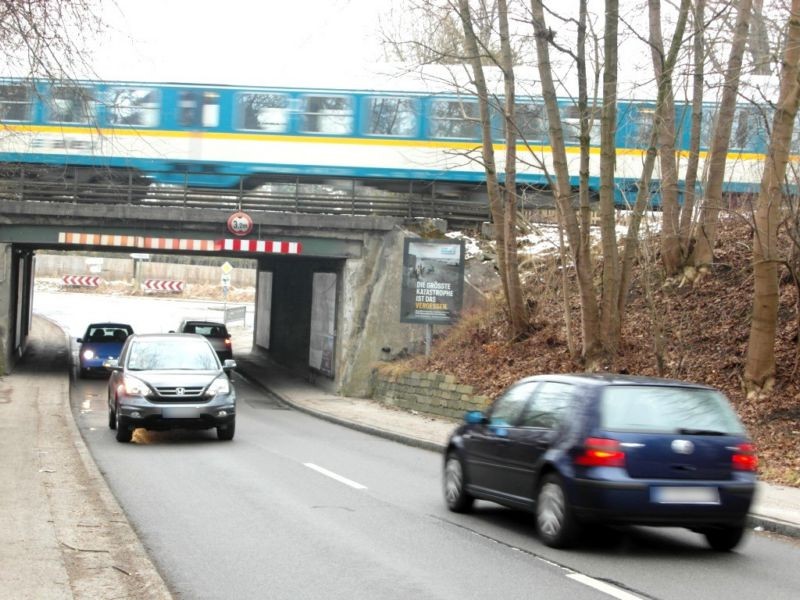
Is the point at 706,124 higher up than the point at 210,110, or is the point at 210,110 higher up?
the point at 210,110

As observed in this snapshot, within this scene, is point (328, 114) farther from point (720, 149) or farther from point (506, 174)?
point (720, 149)

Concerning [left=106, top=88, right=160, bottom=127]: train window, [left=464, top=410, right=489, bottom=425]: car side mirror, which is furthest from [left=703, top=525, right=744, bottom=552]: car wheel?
[left=106, top=88, right=160, bottom=127]: train window

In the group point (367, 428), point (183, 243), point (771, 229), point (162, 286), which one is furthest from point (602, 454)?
point (162, 286)

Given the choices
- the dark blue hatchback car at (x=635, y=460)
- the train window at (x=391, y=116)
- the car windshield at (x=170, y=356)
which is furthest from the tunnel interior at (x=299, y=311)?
the dark blue hatchback car at (x=635, y=460)

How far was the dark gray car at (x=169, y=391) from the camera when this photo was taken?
16.8 m

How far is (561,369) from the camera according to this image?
70.5 ft

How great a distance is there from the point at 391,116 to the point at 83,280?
5680cm

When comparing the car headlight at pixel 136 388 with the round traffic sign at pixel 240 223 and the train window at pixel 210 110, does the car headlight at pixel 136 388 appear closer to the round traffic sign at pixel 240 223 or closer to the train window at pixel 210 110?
the round traffic sign at pixel 240 223

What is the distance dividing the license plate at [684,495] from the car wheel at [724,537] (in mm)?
475

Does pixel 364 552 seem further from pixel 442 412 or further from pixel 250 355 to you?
pixel 250 355

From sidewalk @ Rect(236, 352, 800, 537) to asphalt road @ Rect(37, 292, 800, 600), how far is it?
0.61 meters

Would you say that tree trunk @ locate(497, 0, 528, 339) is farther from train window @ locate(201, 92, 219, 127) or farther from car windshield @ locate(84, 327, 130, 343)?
car windshield @ locate(84, 327, 130, 343)

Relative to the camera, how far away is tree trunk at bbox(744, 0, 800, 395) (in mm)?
15062

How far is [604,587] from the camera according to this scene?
7.42 meters
